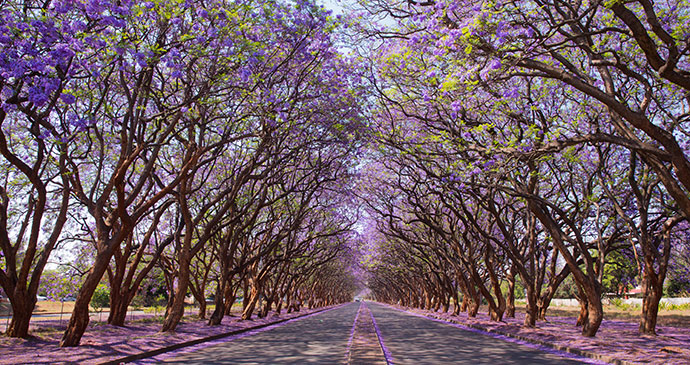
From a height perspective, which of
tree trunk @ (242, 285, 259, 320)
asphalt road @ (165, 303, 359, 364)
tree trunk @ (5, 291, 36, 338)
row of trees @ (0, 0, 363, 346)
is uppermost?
row of trees @ (0, 0, 363, 346)

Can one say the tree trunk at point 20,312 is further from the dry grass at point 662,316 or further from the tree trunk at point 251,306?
the dry grass at point 662,316

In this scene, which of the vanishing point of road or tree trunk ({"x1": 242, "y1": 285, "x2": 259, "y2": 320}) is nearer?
the vanishing point of road

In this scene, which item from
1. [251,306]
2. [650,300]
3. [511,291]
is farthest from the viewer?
[251,306]

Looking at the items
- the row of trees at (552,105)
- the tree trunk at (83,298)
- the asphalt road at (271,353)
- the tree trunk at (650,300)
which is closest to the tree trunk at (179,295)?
the asphalt road at (271,353)

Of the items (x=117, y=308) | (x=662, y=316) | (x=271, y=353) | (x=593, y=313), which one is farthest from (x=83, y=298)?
(x=662, y=316)

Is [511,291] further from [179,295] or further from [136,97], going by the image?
[136,97]

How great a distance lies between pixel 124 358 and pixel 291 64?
27.4ft

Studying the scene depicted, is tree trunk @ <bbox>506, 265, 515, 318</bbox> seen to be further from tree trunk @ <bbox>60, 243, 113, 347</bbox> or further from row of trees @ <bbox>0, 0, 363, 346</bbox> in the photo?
tree trunk @ <bbox>60, 243, 113, 347</bbox>

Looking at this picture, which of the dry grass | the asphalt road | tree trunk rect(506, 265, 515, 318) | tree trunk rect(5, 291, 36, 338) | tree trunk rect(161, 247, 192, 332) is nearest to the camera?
the asphalt road

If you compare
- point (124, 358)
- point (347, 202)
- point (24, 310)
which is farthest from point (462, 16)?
point (347, 202)

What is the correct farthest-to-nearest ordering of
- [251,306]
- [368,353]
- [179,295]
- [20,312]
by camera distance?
[251,306]
[179,295]
[20,312]
[368,353]

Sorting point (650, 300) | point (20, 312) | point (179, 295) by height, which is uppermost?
point (179, 295)

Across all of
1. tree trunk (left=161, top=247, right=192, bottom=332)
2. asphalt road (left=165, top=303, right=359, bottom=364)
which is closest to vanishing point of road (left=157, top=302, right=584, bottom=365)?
asphalt road (left=165, top=303, right=359, bottom=364)

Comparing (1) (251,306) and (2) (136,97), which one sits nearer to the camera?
(2) (136,97)
